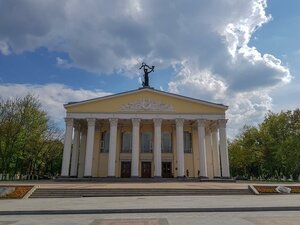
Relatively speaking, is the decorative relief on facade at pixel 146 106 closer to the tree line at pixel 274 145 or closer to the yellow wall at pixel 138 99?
the yellow wall at pixel 138 99

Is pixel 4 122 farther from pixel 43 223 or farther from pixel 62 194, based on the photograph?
pixel 43 223

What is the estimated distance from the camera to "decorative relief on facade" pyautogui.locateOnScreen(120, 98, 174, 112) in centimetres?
3903

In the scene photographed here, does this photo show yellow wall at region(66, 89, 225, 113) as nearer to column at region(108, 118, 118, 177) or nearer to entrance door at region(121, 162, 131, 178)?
column at region(108, 118, 118, 177)

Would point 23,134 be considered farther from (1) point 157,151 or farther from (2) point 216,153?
(2) point 216,153

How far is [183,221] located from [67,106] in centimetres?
3184

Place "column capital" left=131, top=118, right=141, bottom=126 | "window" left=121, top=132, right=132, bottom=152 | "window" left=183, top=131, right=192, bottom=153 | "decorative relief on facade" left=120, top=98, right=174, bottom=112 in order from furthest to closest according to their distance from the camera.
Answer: "window" left=183, top=131, right=192, bottom=153 → "window" left=121, top=132, right=132, bottom=152 → "decorative relief on facade" left=120, top=98, right=174, bottom=112 → "column capital" left=131, top=118, right=141, bottom=126

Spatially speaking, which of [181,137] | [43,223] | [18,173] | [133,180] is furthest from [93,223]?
[18,173]

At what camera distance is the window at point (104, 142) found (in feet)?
138

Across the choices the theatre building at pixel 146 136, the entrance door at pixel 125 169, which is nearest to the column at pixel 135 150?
the theatre building at pixel 146 136

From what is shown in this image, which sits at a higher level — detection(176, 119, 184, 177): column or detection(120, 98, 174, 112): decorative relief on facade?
detection(120, 98, 174, 112): decorative relief on facade

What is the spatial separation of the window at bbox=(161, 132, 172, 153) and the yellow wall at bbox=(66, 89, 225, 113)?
16.7 feet

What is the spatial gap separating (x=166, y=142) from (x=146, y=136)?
2852mm

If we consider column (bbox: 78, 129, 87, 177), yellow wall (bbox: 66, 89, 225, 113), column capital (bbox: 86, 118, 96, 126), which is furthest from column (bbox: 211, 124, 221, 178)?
column (bbox: 78, 129, 87, 177)

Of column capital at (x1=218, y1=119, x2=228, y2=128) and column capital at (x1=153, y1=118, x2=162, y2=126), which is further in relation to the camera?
column capital at (x1=218, y1=119, x2=228, y2=128)
